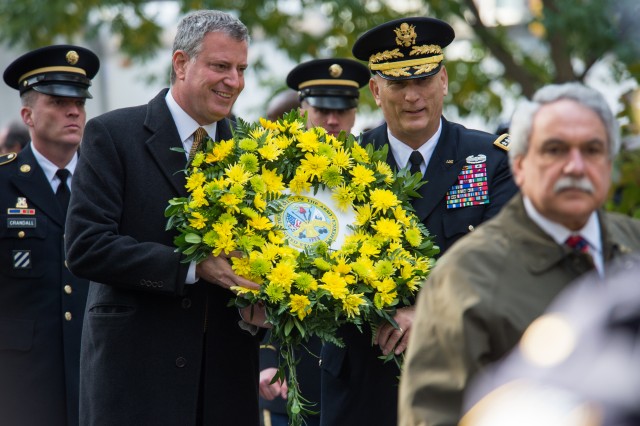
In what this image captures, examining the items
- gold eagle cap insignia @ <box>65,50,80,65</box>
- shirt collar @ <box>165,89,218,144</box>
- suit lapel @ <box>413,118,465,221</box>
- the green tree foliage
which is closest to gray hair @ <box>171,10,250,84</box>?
shirt collar @ <box>165,89,218,144</box>

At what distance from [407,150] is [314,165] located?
0.54 metres

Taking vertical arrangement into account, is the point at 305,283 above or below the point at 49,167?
below

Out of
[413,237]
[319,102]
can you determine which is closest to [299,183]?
[413,237]

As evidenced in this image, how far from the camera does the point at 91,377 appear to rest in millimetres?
5070

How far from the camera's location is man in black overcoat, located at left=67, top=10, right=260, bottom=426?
4871 millimetres

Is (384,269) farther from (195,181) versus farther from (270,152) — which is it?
(195,181)

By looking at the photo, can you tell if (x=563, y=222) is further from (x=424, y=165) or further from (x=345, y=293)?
(x=424, y=165)

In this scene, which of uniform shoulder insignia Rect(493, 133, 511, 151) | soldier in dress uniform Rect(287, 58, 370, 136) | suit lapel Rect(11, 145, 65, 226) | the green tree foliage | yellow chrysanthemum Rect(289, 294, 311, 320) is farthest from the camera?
the green tree foliage

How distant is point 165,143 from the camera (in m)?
5.14

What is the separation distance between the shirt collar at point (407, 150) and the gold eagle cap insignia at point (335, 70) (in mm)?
2171

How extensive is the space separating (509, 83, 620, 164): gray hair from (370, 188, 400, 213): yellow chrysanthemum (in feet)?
4.84

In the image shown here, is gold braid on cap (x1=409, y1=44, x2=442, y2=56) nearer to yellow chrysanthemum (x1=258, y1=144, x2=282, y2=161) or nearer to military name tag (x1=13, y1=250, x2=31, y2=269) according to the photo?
yellow chrysanthemum (x1=258, y1=144, x2=282, y2=161)

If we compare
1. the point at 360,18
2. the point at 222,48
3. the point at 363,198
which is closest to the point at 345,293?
the point at 363,198

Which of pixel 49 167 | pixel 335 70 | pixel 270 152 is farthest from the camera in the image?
pixel 335 70
